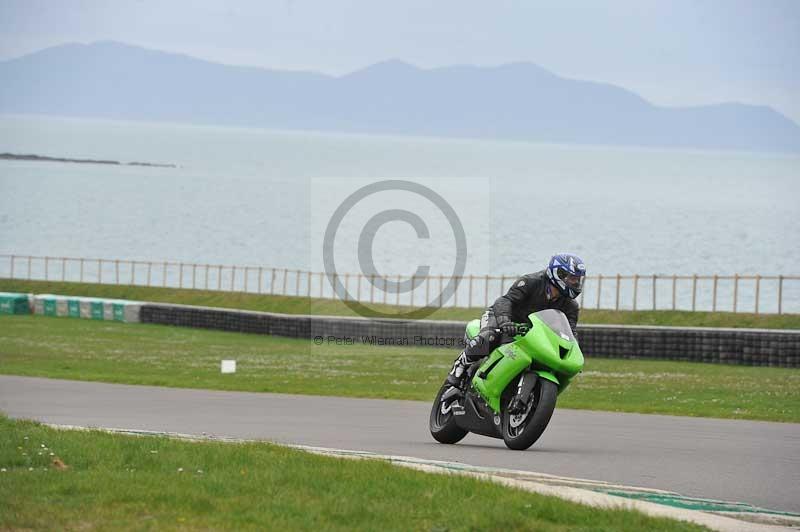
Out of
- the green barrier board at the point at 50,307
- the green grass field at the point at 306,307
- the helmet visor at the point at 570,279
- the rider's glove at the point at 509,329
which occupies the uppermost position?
the helmet visor at the point at 570,279

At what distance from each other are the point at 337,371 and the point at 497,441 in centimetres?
1593

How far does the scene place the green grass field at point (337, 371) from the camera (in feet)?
70.0

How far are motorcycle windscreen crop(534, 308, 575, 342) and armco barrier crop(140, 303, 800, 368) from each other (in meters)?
19.5

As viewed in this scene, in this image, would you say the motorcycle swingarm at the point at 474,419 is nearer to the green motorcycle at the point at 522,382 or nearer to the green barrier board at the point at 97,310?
the green motorcycle at the point at 522,382

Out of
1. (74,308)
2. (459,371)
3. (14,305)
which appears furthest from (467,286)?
(459,371)

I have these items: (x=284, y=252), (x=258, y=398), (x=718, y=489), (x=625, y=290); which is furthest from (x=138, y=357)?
(x=284, y=252)

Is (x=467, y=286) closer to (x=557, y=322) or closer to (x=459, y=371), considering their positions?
(x=459, y=371)

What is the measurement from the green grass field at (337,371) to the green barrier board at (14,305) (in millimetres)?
9475

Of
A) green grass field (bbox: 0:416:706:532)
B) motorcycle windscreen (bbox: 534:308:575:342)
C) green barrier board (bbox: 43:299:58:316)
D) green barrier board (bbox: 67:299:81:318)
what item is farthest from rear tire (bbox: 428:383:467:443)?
green barrier board (bbox: 43:299:58:316)

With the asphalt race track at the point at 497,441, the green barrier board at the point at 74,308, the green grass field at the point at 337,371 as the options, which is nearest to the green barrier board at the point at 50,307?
the green barrier board at the point at 74,308

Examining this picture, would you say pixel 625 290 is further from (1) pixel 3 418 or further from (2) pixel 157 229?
(1) pixel 3 418

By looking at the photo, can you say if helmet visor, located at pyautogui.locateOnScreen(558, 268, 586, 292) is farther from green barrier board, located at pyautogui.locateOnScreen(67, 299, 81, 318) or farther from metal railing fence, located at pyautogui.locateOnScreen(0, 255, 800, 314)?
metal railing fence, located at pyautogui.locateOnScreen(0, 255, 800, 314)

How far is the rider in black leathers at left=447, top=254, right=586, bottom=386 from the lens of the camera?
12.0m

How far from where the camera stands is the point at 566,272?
1202 cm
